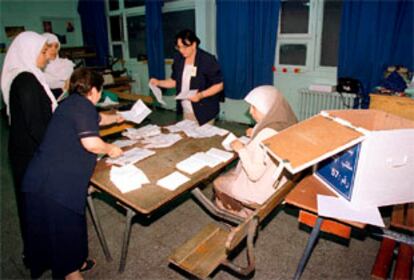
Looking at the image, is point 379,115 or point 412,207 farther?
point 412,207

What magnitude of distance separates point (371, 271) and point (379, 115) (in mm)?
1143

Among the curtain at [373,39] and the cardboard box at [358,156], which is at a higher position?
the curtain at [373,39]

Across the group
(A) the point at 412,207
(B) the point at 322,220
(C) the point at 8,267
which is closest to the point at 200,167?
(B) the point at 322,220

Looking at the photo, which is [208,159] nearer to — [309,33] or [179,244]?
[179,244]

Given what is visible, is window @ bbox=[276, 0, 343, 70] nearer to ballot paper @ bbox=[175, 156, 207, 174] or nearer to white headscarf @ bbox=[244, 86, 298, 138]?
white headscarf @ bbox=[244, 86, 298, 138]

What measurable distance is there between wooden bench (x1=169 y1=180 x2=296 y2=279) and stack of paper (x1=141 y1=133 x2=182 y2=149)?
2.59 ft

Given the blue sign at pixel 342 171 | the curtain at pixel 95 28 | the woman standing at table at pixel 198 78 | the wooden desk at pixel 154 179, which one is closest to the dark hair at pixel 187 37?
the woman standing at table at pixel 198 78

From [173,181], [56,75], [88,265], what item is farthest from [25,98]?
[56,75]

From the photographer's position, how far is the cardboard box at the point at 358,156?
55.7 inches

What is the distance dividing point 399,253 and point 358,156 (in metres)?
1.03

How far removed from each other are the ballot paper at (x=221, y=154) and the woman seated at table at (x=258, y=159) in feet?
0.38

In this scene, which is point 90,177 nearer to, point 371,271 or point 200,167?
point 200,167

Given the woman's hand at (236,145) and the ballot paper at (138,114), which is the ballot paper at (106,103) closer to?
the ballot paper at (138,114)

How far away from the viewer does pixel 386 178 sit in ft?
4.95
